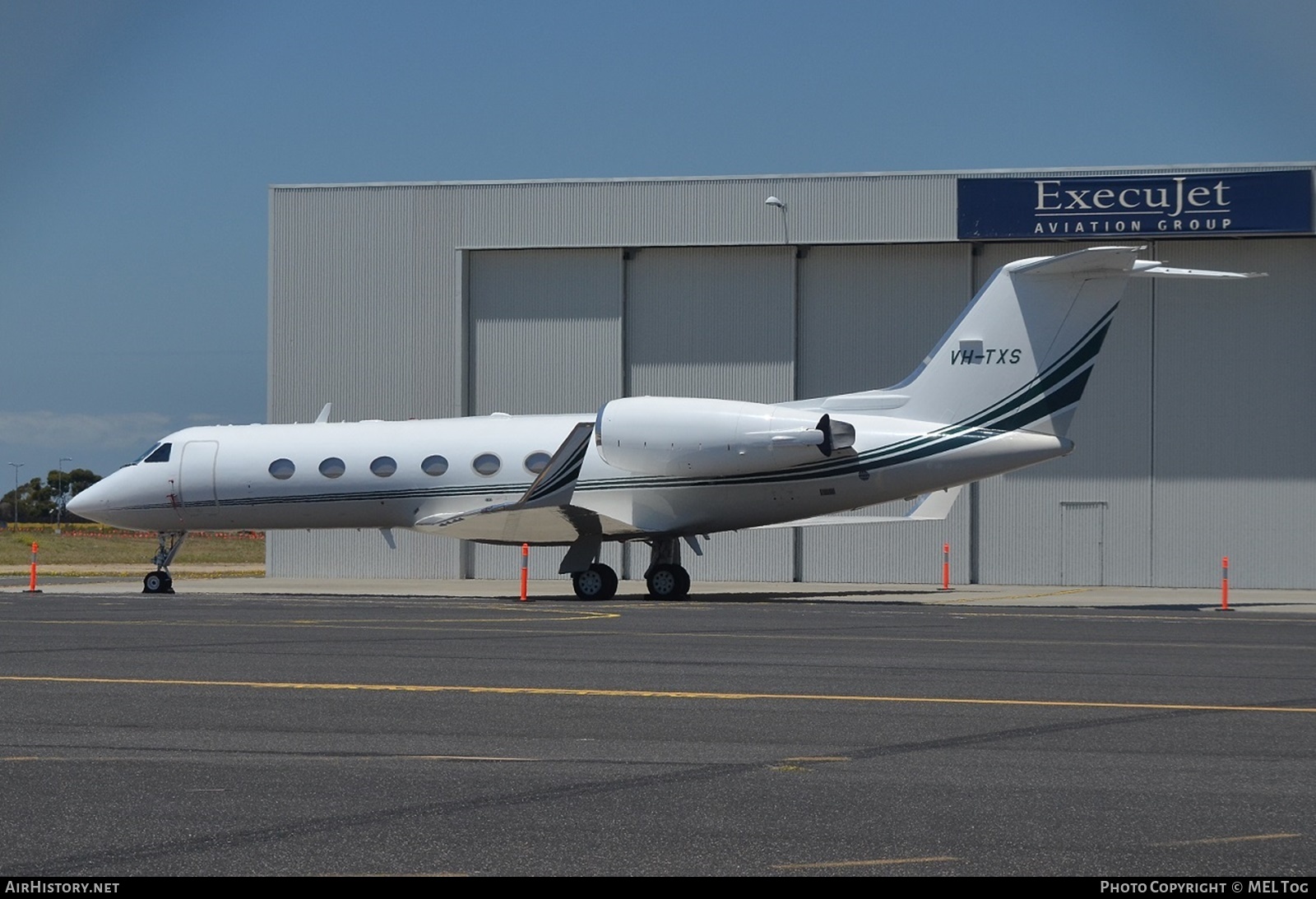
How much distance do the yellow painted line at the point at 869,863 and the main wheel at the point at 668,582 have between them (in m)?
20.7

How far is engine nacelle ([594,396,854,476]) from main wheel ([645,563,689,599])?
1.86m

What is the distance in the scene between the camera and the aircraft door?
28797 millimetres

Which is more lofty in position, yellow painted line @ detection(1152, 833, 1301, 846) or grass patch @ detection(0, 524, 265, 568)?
yellow painted line @ detection(1152, 833, 1301, 846)

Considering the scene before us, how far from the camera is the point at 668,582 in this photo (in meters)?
26.7

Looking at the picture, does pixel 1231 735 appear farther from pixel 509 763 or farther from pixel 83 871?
pixel 83 871

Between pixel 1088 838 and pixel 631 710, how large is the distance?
4.45 metres

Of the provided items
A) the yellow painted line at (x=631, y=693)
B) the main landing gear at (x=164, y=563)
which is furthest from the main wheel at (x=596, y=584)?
the yellow painted line at (x=631, y=693)

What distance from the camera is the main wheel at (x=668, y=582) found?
87.5 feet

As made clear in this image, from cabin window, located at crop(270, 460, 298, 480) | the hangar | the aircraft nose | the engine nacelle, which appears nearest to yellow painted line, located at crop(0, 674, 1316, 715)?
the engine nacelle

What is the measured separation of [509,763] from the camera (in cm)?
815

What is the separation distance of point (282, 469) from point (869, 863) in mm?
23784

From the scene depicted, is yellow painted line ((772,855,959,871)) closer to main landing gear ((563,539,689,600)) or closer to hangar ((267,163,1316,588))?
main landing gear ((563,539,689,600))

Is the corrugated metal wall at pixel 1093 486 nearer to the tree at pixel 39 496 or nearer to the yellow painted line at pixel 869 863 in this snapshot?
the yellow painted line at pixel 869 863

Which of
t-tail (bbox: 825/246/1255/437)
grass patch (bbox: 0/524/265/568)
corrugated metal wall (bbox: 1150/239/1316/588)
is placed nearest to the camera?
t-tail (bbox: 825/246/1255/437)
